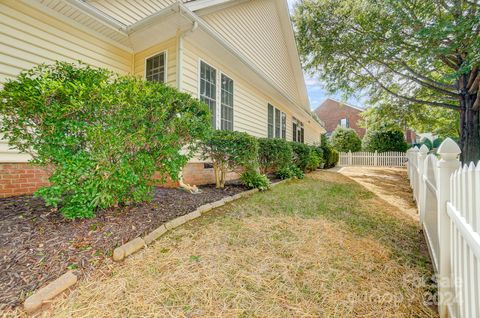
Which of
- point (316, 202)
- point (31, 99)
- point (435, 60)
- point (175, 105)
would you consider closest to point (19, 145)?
point (31, 99)

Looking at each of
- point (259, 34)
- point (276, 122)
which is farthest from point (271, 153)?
point (259, 34)

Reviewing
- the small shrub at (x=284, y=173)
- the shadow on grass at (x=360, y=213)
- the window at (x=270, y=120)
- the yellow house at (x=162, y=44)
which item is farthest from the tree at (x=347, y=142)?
the shadow on grass at (x=360, y=213)

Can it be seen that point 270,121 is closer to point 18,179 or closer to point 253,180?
point 253,180

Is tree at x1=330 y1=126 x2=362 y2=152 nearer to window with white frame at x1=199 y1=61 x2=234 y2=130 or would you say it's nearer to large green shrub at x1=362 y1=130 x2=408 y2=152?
large green shrub at x1=362 y1=130 x2=408 y2=152

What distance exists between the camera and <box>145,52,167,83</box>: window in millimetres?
5543

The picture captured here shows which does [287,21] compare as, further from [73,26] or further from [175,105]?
[175,105]

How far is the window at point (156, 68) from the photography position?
5.54 m

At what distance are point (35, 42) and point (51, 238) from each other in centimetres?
394

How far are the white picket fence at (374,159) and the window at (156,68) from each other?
17.8 meters

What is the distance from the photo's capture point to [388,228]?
3.28 meters

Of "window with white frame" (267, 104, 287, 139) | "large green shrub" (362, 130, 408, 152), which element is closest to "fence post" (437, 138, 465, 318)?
"window with white frame" (267, 104, 287, 139)

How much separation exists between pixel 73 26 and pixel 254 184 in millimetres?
Result: 5145

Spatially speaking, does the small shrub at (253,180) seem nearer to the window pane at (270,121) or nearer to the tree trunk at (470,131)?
the window pane at (270,121)

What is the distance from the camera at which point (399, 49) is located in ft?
26.7
